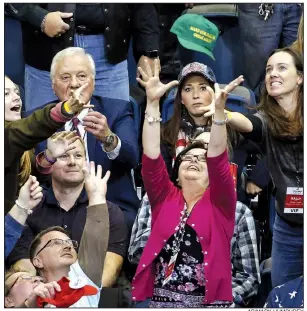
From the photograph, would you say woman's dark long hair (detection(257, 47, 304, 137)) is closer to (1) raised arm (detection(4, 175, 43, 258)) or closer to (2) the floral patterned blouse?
(2) the floral patterned blouse

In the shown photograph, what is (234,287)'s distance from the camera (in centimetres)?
502

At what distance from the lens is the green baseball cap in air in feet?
17.1

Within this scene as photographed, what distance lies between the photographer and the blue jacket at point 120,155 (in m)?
5.14

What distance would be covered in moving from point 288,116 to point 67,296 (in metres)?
1.21

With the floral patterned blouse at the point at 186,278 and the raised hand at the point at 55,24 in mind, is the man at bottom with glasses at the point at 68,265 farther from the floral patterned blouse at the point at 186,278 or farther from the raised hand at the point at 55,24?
the raised hand at the point at 55,24

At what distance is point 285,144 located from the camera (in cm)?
512

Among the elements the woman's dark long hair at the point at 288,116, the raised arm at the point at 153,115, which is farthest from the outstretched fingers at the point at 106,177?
the woman's dark long hair at the point at 288,116

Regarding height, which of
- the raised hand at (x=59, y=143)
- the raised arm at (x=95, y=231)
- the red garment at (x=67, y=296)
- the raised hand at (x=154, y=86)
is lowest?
the red garment at (x=67, y=296)

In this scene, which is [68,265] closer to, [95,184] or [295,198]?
[95,184]

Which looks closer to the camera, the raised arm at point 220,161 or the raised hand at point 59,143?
the raised arm at point 220,161

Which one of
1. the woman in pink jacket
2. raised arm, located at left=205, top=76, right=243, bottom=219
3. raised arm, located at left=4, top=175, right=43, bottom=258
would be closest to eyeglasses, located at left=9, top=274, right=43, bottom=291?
raised arm, located at left=4, top=175, right=43, bottom=258

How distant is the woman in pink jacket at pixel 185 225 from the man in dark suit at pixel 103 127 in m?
0.20

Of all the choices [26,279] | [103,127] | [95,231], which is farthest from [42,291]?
[103,127]
